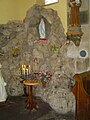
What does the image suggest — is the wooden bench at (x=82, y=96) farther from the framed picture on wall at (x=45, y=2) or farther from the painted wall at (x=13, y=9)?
the painted wall at (x=13, y=9)

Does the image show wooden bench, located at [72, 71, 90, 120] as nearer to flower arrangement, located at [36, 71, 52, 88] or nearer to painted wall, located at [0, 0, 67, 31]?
flower arrangement, located at [36, 71, 52, 88]

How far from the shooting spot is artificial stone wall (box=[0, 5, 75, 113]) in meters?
4.17

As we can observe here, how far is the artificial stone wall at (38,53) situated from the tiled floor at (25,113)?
0.18 meters

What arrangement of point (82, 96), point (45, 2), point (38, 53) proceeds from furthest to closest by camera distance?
point (45, 2), point (38, 53), point (82, 96)

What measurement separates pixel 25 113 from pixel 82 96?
1.39 metres

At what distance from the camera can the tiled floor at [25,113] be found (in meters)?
3.74

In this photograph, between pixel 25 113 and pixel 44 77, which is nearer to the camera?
pixel 25 113

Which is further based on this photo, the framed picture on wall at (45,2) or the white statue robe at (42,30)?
the white statue robe at (42,30)

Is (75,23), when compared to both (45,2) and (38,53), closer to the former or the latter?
(38,53)

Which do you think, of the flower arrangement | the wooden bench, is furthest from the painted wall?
the wooden bench

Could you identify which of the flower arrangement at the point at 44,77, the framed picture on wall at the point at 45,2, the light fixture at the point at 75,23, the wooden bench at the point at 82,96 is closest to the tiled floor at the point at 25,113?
the flower arrangement at the point at 44,77

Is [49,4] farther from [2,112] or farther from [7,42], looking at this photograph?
[2,112]

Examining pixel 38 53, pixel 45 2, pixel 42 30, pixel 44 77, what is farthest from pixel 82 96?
pixel 45 2

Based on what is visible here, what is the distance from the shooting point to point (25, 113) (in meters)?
3.99
